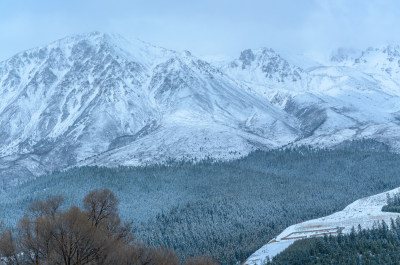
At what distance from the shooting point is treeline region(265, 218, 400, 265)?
142750 millimetres

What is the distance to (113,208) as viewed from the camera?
3287 inches

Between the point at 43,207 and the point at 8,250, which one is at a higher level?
the point at 43,207

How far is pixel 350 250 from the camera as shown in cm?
15212

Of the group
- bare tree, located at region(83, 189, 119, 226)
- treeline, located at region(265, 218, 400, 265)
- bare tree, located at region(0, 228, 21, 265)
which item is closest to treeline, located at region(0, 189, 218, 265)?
bare tree, located at region(0, 228, 21, 265)

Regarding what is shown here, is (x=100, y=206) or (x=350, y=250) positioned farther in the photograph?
(x=350, y=250)

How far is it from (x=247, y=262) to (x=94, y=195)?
103 metres

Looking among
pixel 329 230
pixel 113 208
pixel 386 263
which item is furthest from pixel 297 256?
pixel 113 208

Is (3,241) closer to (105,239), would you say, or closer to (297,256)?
(105,239)

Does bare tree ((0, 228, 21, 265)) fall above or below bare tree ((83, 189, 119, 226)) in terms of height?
below

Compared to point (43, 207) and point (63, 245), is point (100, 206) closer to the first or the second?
point (43, 207)

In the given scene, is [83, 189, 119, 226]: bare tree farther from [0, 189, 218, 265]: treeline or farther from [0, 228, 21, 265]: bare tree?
[0, 228, 21, 265]: bare tree

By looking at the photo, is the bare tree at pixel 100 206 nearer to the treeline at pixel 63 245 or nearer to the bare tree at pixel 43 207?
the bare tree at pixel 43 207

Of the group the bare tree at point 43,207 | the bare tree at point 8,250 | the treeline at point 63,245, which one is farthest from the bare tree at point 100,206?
the bare tree at point 8,250

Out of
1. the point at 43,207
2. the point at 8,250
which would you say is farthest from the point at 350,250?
the point at 8,250
